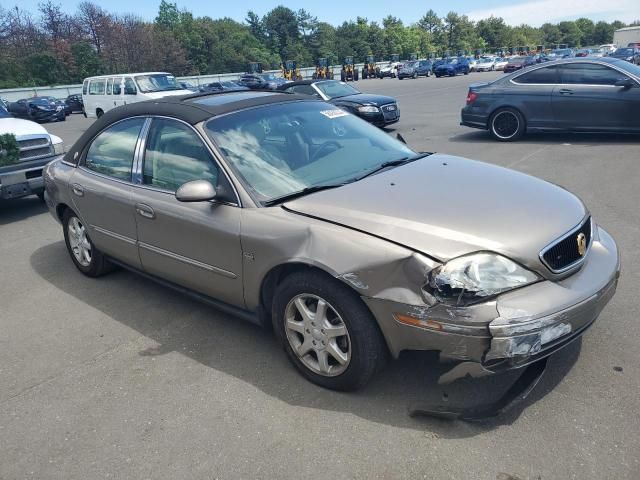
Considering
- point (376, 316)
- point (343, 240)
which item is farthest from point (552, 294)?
point (343, 240)

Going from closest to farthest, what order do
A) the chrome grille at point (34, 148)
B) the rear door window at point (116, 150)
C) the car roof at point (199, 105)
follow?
1. the car roof at point (199, 105)
2. the rear door window at point (116, 150)
3. the chrome grille at point (34, 148)

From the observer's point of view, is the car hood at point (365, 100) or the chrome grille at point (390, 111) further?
the chrome grille at point (390, 111)

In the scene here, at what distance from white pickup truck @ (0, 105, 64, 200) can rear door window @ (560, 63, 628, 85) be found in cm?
893

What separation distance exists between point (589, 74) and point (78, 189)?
9.09 metres

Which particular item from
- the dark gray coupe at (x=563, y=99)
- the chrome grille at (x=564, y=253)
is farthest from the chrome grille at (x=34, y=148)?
the dark gray coupe at (x=563, y=99)

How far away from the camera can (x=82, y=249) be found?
487 centimetres

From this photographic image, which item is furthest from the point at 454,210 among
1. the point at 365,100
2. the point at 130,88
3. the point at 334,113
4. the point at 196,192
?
the point at 130,88

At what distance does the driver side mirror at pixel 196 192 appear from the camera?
315 centimetres

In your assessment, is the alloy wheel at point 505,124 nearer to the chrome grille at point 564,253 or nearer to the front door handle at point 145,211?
the chrome grille at point 564,253

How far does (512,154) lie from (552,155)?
2.18 ft

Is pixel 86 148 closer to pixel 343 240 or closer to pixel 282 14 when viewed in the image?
pixel 343 240

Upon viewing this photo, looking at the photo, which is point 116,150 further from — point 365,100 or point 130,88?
point 130,88

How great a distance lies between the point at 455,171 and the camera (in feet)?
11.5

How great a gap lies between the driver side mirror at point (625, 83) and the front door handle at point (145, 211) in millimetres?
8963
